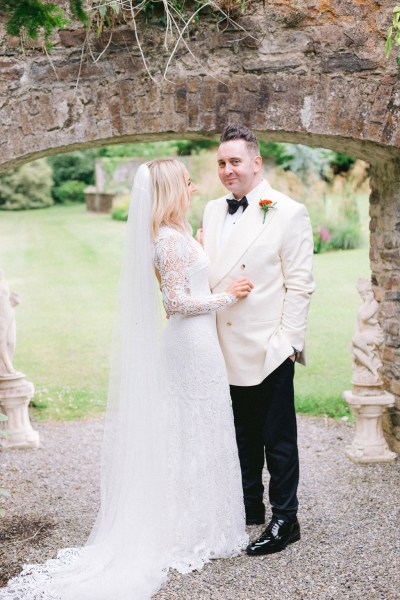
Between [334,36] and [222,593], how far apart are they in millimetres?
3194

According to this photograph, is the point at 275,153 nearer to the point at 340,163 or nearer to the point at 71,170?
the point at 340,163

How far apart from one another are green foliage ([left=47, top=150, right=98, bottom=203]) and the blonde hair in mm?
15756

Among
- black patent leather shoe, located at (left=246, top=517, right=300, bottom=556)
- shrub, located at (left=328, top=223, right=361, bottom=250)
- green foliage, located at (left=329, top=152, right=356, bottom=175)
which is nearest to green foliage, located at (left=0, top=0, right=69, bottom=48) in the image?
black patent leather shoe, located at (left=246, top=517, right=300, bottom=556)

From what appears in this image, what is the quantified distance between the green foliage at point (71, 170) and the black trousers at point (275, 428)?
618 inches

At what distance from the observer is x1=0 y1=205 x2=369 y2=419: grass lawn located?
28.0ft

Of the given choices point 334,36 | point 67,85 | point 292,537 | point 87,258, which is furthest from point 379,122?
point 87,258

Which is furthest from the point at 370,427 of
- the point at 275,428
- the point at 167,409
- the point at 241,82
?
the point at 241,82

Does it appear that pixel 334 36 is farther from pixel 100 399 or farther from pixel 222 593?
pixel 100 399

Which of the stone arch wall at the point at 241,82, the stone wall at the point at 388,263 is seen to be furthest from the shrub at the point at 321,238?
the stone arch wall at the point at 241,82

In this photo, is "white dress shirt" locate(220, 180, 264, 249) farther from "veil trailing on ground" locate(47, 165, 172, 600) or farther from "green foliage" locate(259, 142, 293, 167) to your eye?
"green foliage" locate(259, 142, 293, 167)

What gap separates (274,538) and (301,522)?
1.74 ft

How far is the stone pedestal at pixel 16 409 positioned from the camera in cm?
632

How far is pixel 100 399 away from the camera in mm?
8430

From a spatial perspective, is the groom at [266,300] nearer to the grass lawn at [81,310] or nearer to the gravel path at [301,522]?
the gravel path at [301,522]
